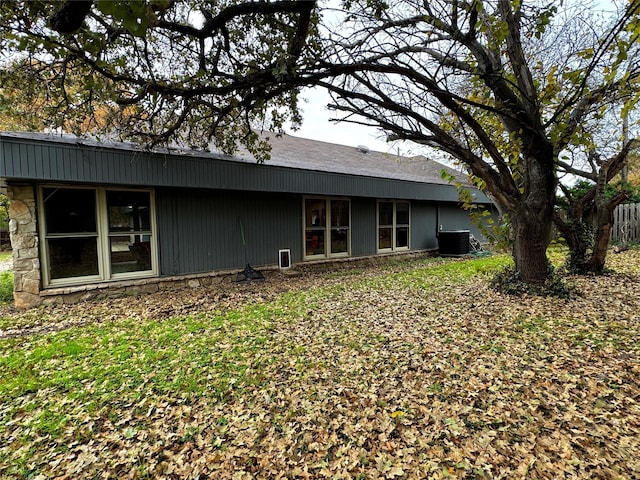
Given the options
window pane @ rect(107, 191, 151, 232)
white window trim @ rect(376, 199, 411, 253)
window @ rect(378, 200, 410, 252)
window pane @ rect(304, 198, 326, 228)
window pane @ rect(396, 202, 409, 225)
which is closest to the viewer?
window pane @ rect(107, 191, 151, 232)

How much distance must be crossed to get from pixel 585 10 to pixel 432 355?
5257 mm

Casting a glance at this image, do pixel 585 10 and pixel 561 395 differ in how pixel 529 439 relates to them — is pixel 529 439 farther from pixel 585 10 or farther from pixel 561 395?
pixel 585 10

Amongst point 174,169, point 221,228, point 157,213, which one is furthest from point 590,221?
point 157,213

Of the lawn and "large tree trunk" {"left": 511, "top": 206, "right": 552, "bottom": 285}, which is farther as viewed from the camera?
"large tree trunk" {"left": 511, "top": 206, "right": 552, "bottom": 285}

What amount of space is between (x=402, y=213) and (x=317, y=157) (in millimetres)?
3377

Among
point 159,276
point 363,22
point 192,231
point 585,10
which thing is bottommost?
point 159,276

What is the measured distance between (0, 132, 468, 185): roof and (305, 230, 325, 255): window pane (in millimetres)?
1693

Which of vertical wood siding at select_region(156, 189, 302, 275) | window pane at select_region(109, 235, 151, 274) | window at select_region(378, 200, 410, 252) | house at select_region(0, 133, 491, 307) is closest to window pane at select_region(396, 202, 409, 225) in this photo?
window at select_region(378, 200, 410, 252)

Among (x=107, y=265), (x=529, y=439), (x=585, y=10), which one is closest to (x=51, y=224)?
(x=107, y=265)

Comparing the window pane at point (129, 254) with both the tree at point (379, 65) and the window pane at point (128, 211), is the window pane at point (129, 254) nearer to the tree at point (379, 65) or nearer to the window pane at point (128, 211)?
the window pane at point (128, 211)

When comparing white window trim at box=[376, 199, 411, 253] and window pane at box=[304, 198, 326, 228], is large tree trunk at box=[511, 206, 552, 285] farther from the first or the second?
white window trim at box=[376, 199, 411, 253]

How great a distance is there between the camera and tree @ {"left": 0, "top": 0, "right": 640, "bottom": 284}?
3453 millimetres

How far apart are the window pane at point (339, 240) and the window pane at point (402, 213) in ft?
7.62

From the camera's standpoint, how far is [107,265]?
559 cm
